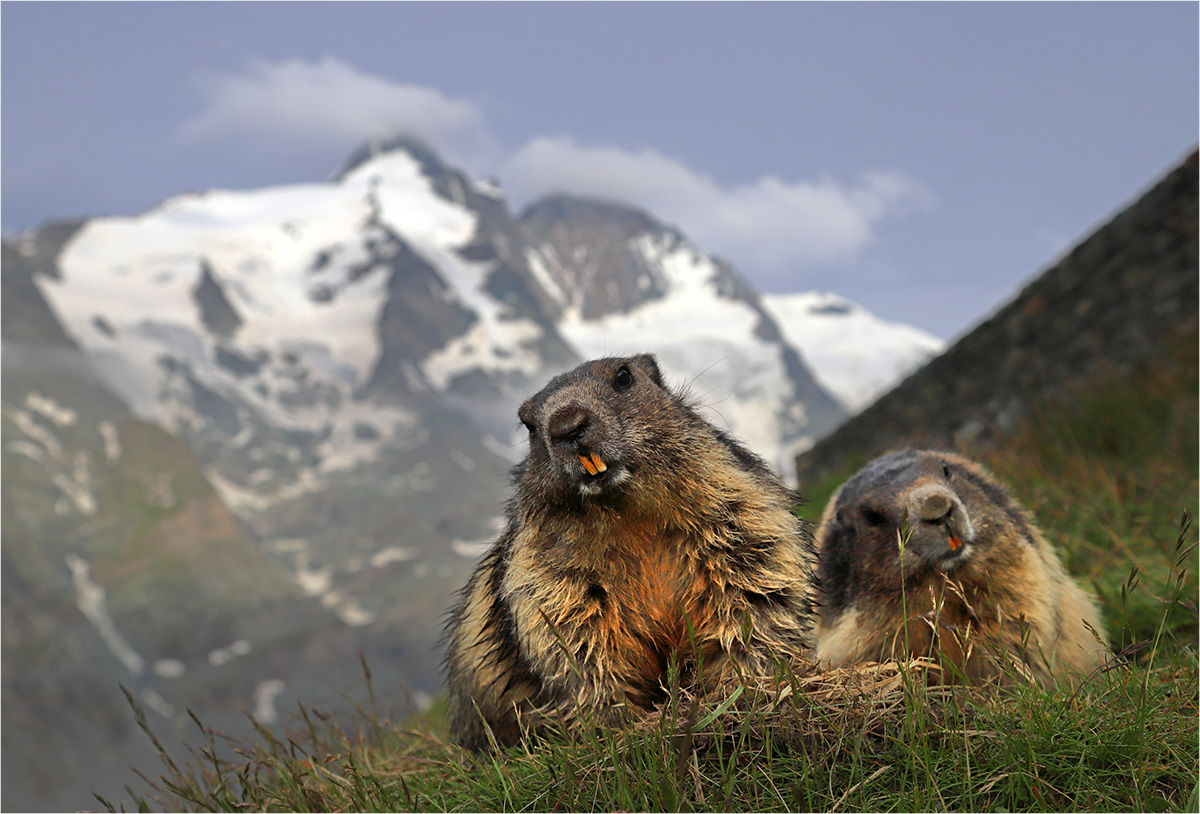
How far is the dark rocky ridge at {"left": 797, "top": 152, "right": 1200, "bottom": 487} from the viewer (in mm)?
10688

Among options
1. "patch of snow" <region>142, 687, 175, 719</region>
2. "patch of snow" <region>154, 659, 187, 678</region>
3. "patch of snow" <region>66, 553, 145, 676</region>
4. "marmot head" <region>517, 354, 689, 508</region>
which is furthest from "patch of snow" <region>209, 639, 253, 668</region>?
"marmot head" <region>517, 354, 689, 508</region>

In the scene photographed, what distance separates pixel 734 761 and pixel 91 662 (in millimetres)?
178406

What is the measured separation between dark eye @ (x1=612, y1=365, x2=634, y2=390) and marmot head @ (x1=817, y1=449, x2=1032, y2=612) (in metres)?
1.54

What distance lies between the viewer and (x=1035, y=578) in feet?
14.1

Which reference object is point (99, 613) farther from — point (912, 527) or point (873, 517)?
point (912, 527)

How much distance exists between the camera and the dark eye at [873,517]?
4.32 m

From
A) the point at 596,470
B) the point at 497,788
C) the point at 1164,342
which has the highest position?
the point at 596,470

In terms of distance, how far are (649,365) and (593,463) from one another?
1.02 m

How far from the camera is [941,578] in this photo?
4.04 meters

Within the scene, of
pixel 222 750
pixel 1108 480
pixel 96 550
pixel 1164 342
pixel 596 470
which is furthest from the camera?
pixel 96 550

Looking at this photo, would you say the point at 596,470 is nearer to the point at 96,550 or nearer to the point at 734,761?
the point at 734,761

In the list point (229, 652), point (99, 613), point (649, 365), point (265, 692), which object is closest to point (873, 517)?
point (649, 365)

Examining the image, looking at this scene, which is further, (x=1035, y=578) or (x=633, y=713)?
(x=1035, y=578)

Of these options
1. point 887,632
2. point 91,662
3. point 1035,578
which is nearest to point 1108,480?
point 1035,578
